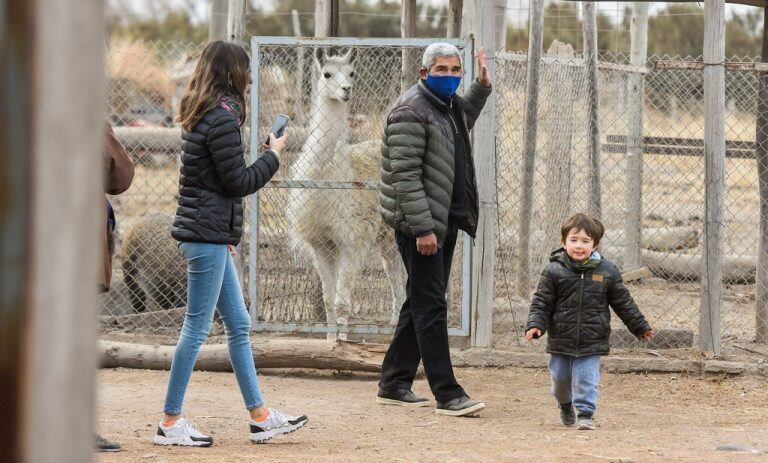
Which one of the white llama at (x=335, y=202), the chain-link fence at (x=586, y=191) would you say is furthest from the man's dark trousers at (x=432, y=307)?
the white llama at (x=335, y=202)

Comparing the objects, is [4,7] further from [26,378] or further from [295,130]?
[295,130]

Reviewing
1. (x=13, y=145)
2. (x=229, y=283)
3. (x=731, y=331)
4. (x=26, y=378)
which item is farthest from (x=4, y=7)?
(x=731, y=331)

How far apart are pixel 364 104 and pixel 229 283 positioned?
3.40m

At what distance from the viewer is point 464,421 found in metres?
5.94

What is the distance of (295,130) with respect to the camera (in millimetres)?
8250

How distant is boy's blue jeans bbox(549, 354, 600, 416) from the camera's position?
18.0 ft

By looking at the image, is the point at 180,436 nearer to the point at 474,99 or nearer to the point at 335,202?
the point at 474,99

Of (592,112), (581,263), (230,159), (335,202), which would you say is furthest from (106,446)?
(592,112)

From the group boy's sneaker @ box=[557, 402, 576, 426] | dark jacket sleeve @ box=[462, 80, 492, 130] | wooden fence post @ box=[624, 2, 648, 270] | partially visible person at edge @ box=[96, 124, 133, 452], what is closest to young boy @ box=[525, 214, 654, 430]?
boy's sneaker @ box=[557, 402, 576, 426]

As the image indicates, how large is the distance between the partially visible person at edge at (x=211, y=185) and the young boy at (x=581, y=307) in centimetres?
156

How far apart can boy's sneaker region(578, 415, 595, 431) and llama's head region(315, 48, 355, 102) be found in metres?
3.16

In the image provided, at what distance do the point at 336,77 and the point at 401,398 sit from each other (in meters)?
2.56

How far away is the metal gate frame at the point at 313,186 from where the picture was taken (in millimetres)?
7289

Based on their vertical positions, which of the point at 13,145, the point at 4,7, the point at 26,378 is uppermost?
the point at 4,7
